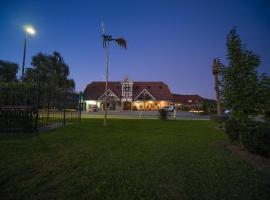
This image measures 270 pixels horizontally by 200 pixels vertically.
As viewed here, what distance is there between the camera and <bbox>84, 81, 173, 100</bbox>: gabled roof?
46034 mm

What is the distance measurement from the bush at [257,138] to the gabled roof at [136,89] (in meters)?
40.2

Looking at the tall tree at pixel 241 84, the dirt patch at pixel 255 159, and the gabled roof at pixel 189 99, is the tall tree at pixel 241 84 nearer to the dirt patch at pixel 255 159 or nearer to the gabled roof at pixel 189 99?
the dirt patch at pixel 255 159

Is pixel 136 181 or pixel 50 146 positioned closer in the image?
pixel 136 181

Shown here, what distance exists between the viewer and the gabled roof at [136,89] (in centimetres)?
4603

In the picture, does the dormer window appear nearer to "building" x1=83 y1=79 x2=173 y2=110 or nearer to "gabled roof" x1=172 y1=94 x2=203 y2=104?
"building" x1=83 y1=79 x2=173 y2=110

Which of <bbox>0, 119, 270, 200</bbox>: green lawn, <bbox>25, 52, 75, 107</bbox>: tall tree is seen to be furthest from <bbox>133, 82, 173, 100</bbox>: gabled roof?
<bbox>0, 119, 270, 200</bbox>: green lawn

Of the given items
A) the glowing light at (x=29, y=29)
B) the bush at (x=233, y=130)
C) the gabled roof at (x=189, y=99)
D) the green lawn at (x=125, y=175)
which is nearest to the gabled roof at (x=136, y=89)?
the gabled roof at (x=189, y=99)

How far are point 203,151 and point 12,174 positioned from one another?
584cm

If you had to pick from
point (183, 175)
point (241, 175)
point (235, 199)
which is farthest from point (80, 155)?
point (241, 175)

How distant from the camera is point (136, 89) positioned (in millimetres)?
48406

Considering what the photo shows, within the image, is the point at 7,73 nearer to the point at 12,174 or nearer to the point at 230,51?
the point at 12,174

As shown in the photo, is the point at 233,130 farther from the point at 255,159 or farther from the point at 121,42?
the point at 121,42

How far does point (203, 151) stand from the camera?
17.8ft

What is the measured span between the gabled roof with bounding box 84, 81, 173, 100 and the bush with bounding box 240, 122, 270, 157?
132ft
